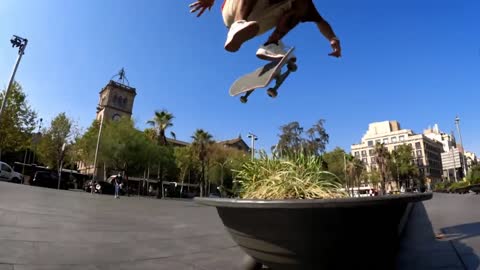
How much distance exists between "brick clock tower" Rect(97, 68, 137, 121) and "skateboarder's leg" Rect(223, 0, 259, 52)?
6607cm

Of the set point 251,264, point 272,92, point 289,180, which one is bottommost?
point 251,264

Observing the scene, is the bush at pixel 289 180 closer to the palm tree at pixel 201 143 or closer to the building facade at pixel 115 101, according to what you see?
the palm tree at pixel 201 143

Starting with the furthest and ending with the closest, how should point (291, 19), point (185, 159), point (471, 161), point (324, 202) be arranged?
1. point (471, 161)
2. point (185, 159)
3. point (291, 19)
4. point (324, 202)

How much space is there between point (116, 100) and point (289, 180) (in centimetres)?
7031

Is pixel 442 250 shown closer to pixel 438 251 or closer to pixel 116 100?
pixel 438 251

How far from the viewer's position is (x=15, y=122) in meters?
30.3

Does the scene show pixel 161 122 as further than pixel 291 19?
Yes

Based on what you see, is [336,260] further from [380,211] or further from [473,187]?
[473,187]

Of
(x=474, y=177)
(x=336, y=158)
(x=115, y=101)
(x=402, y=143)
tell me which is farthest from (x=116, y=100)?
(x=402, y=143)

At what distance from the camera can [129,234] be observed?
4547 millimetres

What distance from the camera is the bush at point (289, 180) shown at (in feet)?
7.30

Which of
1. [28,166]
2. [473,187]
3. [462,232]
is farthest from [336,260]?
[28,166]

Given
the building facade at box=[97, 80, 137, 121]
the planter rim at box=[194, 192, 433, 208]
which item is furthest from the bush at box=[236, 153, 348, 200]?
the building facade at box=[97, 80, 137, 121]

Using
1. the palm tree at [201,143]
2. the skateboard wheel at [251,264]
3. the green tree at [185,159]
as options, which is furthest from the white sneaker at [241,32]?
the green tree at [185,159]
